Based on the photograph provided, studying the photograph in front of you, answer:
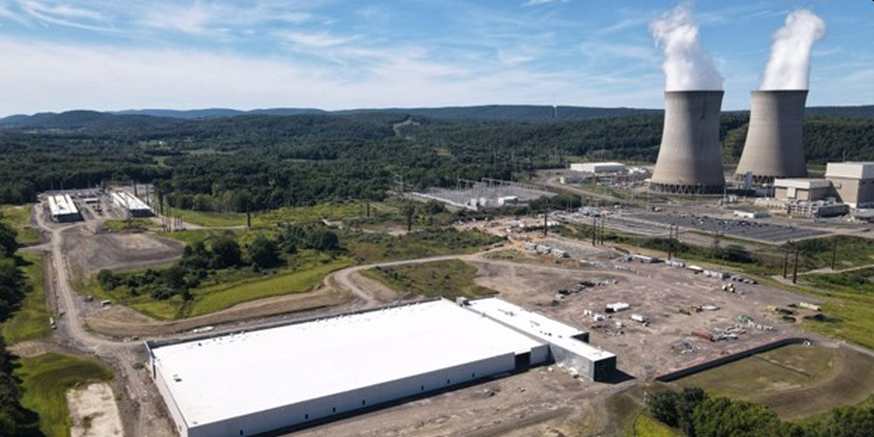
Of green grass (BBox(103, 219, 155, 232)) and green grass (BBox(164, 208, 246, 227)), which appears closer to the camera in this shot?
green grass (BBox(103, 219, 155, 232))

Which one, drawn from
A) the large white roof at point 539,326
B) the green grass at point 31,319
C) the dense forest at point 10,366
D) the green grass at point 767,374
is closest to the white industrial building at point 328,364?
the large white roof at point 539,326

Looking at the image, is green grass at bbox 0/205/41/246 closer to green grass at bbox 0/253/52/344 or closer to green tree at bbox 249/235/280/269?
green grass at bbox 0/253/52/344

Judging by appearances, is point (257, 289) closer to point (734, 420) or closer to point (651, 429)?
point (651, 429)

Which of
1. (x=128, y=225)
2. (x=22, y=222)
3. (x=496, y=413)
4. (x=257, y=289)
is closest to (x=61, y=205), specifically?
(x=22, y=222)

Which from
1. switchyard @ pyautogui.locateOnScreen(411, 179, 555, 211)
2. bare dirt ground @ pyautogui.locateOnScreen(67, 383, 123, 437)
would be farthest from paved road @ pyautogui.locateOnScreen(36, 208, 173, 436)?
switchyard @ pyautogui.locateOnScreen(411, 179, 555, 211)

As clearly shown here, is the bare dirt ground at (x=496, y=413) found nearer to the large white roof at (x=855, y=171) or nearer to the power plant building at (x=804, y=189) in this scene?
the power plant building at (x=804, y=189)
